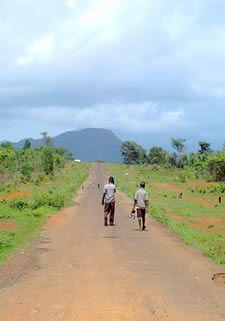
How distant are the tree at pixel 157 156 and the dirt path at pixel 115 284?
304 feet

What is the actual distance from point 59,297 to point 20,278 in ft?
7.07

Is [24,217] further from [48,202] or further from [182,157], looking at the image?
[182,157]

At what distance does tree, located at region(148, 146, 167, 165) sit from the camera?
110887 millimetres

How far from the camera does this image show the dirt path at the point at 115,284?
8078 millimetres

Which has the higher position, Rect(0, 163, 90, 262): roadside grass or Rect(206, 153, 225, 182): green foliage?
Rect(206, 153, 225, 182): green foliage

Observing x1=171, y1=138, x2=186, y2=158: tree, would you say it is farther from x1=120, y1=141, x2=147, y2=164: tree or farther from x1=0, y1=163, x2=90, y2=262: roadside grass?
x1=0, y1=163, x2=90, y2=262: roadside grass

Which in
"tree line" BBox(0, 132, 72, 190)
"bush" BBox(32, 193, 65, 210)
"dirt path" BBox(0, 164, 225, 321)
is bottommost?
"dirt path" BBox(0, 164, 225, 321)

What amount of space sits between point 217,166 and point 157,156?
54.9 m

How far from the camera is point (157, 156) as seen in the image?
11544cm

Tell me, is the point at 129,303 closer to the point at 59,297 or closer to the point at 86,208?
the point at 59,297

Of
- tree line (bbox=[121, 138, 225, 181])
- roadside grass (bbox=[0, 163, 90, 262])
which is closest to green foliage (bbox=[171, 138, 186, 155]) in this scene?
tree line (bbox=[121, 138, 225, 181])

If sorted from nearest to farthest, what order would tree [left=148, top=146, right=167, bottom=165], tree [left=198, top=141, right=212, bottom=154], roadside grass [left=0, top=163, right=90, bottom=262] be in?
roadside grass [left=0, top=163, right=90, bottom=262] → tree [left=198, top=141, right=212, bottom=154] → tree [left=148, top=146, right=167, bottom=165]

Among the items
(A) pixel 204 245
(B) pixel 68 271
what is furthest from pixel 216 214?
(B) pixel 68 271

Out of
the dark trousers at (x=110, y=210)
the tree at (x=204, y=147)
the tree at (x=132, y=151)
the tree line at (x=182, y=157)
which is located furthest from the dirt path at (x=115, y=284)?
the tree at (x=132, y=151)
